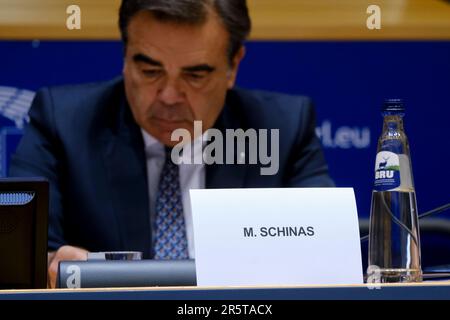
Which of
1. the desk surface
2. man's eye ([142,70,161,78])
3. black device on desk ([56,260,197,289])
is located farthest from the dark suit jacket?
the desk surface

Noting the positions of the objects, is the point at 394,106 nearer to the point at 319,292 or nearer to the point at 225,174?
the point at 319,292

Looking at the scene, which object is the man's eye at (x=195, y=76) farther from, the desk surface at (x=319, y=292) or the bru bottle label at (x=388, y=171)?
the desk surface at (x=319, y=292)

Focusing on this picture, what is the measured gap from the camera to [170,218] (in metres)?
2.75

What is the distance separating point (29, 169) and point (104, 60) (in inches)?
14.6

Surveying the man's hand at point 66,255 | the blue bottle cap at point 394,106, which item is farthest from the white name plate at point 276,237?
the man's hand at point 66,255

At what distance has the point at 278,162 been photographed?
2883 mm

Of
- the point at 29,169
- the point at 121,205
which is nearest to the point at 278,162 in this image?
the point at 121,205

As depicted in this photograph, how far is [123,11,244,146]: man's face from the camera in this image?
2.86m

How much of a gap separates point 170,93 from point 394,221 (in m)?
1.14

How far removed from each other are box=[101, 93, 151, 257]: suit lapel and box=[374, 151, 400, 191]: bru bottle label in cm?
102

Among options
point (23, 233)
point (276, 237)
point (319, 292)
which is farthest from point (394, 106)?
point (23, 233)

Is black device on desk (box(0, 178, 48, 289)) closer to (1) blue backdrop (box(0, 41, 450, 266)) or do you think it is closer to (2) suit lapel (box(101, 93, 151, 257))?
(2) suit lapel (box(101, 93, 151, 257))

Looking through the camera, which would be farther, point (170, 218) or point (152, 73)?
point (152, 73)
